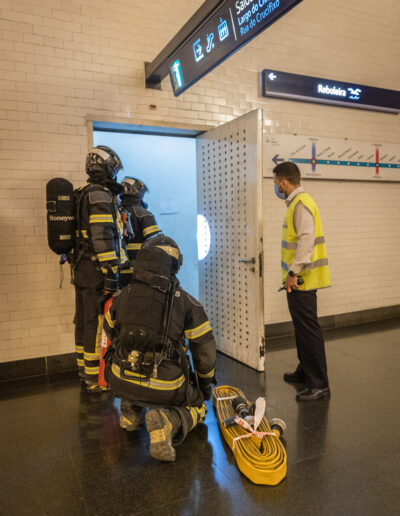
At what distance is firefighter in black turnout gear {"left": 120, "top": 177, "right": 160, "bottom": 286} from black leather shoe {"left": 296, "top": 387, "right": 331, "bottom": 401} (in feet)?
6.67

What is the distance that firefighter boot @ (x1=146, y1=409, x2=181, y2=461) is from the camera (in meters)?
2.27

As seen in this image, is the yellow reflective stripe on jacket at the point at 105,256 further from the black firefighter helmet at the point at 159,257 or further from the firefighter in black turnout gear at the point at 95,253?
the black firefighter helmet at the point at 159,257

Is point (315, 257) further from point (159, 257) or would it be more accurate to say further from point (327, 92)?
point (327, 92)

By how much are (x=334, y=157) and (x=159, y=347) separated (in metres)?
4.18

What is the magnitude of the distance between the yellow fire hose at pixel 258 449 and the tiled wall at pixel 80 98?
7.34 feet

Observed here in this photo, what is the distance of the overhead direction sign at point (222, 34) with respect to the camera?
2438 mm

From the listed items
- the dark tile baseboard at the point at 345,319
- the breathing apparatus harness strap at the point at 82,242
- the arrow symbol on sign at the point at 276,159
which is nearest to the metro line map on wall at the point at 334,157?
the arrow symbol on sign at the point at 276,159

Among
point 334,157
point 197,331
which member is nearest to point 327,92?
point 334,157

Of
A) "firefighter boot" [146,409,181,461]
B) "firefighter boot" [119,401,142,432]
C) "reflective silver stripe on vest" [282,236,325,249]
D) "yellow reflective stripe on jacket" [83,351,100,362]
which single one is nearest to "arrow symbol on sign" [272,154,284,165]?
"reflective silver stripe on vest" [282,236,325,249]

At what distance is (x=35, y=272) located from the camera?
3.95 m

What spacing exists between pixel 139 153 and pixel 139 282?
418 centimetres

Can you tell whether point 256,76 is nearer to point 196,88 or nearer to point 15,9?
point 196,88

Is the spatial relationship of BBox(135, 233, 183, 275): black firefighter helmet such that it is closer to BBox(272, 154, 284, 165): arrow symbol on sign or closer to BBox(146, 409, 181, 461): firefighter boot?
BBox(146, 409, 181, 461): firefighter boot

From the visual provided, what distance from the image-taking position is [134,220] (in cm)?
412
